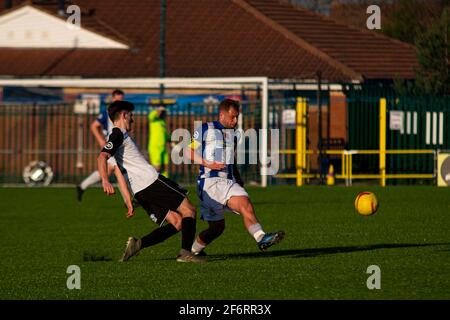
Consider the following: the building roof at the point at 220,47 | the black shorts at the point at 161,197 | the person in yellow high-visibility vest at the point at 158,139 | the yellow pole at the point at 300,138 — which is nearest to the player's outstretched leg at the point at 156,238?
the black shorts at the point at 161,197

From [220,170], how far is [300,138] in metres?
20.1

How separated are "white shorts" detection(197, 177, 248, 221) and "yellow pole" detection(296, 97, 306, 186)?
1968cm

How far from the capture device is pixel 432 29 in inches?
1481

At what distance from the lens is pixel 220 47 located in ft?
165

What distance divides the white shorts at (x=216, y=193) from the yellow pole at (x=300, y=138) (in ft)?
64.6

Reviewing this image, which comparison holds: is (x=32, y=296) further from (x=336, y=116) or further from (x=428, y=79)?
(x=336, y=116)

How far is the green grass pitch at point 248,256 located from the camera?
35.8 ft

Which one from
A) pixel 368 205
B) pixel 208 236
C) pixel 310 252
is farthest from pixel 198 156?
pixel 368 205

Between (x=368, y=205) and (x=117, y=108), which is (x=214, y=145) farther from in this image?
(x=368, y=205)

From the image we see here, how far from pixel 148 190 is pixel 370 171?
22.0 metres

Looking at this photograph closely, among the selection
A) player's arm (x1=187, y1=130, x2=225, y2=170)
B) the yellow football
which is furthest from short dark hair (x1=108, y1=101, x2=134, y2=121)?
the yellow football

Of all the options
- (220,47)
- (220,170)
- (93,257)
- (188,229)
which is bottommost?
(93,257)

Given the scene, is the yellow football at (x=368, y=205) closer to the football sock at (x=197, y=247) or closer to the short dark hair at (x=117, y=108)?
the football sock at (x=197, y=247)

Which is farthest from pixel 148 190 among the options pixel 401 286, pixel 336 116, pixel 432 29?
pixel 336 116
